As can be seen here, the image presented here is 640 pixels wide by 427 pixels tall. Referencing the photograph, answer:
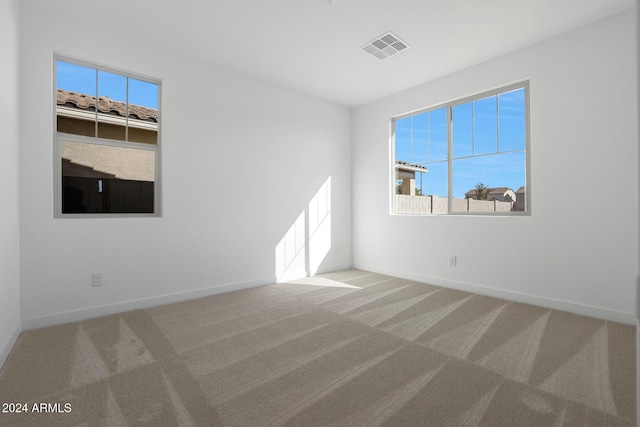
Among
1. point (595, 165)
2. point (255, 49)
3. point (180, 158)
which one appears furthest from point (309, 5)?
point (595, 165)

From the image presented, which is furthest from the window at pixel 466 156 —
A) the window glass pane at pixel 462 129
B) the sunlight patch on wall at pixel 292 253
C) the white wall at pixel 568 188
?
the sunlight patch on wall at pixel 292 253

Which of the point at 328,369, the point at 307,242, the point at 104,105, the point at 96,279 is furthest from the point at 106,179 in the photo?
the point at 328,369

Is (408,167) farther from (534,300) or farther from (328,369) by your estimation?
(328,369)

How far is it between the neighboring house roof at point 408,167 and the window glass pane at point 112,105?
3676mm

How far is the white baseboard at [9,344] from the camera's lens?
1.99 metres

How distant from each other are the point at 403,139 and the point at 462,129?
914mm

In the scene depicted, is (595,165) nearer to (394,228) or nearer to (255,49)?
(394,228)

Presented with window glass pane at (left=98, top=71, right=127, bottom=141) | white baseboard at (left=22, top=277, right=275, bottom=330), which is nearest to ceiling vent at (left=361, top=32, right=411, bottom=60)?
window glass pane at (left=98, top=71, right=127, bottom=141)

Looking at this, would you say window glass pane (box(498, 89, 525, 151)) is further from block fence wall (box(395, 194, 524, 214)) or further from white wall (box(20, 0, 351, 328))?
white wall (box(20, 0, 351, 328))

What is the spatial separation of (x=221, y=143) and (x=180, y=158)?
0.54 m

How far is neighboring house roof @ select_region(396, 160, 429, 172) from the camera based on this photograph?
4470 mm

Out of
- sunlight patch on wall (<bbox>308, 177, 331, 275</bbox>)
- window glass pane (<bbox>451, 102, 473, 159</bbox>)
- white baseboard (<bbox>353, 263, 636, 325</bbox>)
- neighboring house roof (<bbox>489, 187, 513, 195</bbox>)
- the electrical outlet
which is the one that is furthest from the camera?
sunlight patch on wall (<bbox>308, 177, 331, 275</bbox>)

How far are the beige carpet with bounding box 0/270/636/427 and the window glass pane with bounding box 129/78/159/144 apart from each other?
185 cm

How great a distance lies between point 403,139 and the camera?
4.68m
